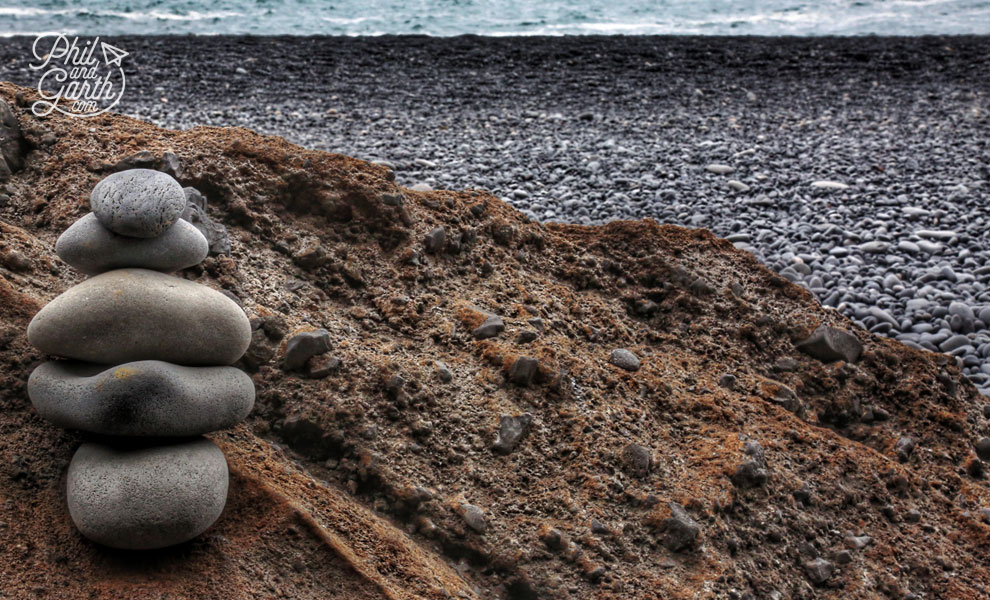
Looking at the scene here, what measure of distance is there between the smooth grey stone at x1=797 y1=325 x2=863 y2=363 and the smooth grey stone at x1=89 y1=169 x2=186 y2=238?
3202 millimetres

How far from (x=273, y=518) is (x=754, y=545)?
178 cm

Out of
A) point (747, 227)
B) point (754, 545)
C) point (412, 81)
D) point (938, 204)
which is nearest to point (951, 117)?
point (938, 204)

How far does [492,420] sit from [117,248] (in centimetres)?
145

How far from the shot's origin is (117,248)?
8.25ft

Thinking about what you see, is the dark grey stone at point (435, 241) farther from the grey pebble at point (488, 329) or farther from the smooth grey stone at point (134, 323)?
the smooth grey stone at point (134, 323)

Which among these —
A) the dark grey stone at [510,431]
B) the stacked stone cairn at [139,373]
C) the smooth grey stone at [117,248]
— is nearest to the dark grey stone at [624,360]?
the dark grey stone at [510,431]

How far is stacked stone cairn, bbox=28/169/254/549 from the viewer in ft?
7.32

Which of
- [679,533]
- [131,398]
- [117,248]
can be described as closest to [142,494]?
[131,398]

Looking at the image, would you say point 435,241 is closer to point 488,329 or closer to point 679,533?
point 488,329

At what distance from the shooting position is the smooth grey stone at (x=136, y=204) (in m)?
2.43

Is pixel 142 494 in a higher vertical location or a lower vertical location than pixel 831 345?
higher

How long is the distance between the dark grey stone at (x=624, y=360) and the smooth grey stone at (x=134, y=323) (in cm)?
182

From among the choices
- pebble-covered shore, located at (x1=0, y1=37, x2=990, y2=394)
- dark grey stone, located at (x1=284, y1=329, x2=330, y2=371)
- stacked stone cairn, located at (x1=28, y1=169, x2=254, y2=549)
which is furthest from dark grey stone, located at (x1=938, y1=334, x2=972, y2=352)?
stacked stone cairn, located at (x1=28, y1=169, x2=254, y2=549)

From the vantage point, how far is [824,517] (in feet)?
11.1
